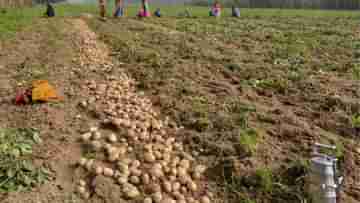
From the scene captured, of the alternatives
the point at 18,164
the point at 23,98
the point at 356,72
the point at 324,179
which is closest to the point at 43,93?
the point at 23,98

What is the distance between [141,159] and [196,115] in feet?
2.67

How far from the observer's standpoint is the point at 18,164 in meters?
1.78

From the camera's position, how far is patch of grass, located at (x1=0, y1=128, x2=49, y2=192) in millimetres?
1694

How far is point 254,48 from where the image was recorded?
5492mm

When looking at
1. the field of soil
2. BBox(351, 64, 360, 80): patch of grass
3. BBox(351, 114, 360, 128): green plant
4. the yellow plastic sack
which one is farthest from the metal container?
BBox(351, 64, 360, 80): patch of grass

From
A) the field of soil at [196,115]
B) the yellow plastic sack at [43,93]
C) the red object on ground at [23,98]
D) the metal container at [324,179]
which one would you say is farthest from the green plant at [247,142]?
the red object on ground at [23,98]

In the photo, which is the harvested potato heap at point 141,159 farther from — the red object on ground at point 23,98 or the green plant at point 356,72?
the green plant at point 356,72

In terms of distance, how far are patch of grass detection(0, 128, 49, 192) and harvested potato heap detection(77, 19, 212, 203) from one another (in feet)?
0.95

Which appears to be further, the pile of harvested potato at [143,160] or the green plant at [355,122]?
the green plant at [355,122]

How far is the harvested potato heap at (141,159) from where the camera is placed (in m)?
1.77

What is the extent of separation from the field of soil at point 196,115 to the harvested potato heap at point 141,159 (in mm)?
12

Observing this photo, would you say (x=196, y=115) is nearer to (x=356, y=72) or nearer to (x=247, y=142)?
(x=247, y=142)

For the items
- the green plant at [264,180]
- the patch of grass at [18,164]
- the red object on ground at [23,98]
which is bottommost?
the green plant at [264,180]

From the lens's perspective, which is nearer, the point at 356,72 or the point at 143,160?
the point at 143,160
